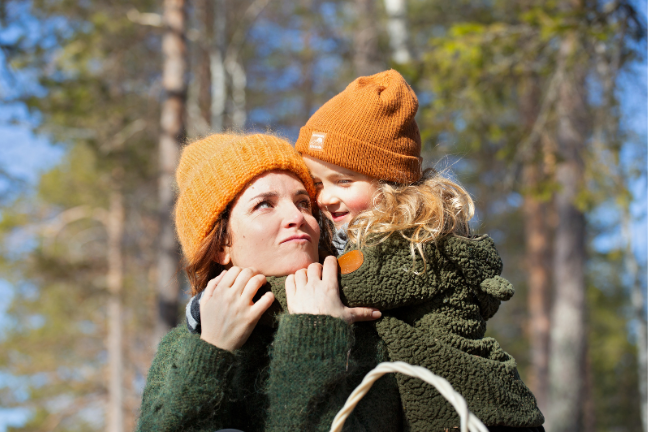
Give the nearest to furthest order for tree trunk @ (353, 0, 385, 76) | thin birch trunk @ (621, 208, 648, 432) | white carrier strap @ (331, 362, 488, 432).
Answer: white carrier strap @ (331, 362, 488, 432) < thin birch trunk @ (621, 208, 648, 432) < tree trunk @ (353, 0, 385, 76)

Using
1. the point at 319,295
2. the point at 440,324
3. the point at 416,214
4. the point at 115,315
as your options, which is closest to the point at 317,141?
the point at 416,214

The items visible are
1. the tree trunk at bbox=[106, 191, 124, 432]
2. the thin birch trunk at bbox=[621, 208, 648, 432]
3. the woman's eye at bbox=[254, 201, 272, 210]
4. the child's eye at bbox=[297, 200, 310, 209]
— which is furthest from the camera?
the tree trunk at bbox=[106, 191, 124, 432]

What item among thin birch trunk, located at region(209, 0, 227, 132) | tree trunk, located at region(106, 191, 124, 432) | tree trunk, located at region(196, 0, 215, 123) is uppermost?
tree trunk, located at region(196, 0, 215, 123)

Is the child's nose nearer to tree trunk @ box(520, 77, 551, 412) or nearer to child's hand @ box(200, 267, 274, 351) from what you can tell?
child's hand @ box(200, 267, 274, 351)

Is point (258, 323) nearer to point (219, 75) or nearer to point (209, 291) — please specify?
point (209, 291)

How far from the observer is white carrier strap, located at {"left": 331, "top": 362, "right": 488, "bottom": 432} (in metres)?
1.31

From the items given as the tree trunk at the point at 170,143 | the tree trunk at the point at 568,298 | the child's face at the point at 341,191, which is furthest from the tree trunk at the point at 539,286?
the child's face at the point at 341,191

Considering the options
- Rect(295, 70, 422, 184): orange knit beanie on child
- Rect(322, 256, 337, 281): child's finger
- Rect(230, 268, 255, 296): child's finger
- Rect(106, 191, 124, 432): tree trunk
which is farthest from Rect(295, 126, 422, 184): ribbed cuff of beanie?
Rect(106, 191, 124, 432): tree trunk

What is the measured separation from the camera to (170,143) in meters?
7.06

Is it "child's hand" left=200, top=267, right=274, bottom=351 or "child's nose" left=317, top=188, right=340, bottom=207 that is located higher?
"child's nose" left=317, top=188, right=340, bottom=207

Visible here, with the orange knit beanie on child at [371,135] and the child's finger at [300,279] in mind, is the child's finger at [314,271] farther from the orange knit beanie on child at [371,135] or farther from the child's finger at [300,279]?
the orange knit beanie on child at [371,135]

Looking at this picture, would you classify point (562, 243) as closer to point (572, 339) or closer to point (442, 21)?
point (572, 339)

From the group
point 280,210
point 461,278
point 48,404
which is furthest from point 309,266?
point 48,404

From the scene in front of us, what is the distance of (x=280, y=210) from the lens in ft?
6.44
